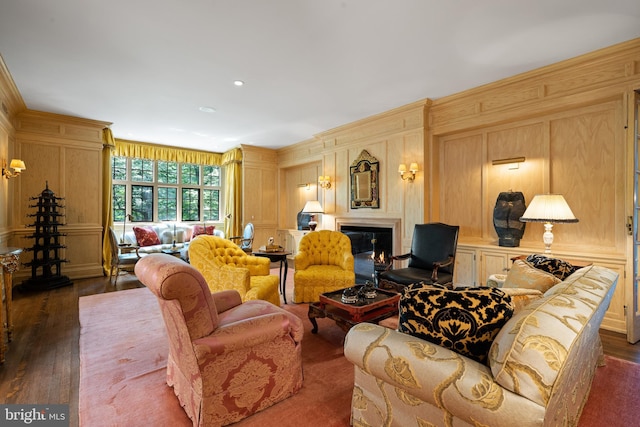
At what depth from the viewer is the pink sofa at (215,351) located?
1.56 metres

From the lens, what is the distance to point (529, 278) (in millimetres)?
1893

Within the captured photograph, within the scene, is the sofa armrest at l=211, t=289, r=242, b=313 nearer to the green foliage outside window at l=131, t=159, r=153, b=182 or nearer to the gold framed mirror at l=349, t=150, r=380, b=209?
the gold framed mirror at l=349, t=150, r=380, b=209

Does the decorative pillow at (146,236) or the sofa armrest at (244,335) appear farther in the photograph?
the decorative pillow at (146,236)

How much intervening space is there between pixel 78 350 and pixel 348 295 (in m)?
2.41

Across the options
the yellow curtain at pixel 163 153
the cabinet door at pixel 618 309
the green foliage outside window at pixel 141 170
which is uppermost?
the yellow curtain at pixel 163 153

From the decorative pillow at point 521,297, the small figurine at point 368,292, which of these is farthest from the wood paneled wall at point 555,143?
the decorative pillow at point 521,297

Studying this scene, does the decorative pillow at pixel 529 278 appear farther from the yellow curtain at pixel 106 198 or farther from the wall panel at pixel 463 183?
the yellow curtain at pixel 106 198

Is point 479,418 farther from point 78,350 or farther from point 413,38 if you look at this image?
point 78,350

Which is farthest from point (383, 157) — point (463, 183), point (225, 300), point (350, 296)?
point (225, 300)

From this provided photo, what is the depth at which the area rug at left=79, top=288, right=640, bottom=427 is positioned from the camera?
5.88ft

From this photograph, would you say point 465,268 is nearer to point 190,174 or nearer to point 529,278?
point 529,278

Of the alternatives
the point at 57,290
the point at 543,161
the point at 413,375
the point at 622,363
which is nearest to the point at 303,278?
the point at 413,375

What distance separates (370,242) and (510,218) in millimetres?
2228

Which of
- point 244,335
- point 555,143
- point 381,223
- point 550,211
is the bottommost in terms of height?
point 244,335
